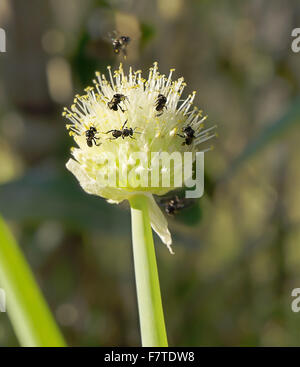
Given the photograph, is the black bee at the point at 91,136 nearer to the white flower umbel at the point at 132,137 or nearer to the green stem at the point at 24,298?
the white flower umbel at the point at 132,137

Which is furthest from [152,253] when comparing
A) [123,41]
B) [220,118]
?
[220,118]

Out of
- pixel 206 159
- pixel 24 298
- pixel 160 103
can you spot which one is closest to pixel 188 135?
pixel 160 103

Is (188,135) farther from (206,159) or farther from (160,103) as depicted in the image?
(206,159)

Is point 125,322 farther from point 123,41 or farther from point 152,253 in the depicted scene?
point 152,253

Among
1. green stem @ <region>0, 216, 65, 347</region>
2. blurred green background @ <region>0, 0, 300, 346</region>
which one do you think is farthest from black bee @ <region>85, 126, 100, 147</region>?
blurred green background @ <region>0, 0, 300, 346</region>

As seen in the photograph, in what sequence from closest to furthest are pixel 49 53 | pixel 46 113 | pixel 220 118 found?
pixel 46 113 → pixel 49 53 → pixel 220 118

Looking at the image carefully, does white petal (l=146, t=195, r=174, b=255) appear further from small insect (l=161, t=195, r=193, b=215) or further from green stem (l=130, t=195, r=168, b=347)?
small insect (l=161, t=195, r=193, b=215)
